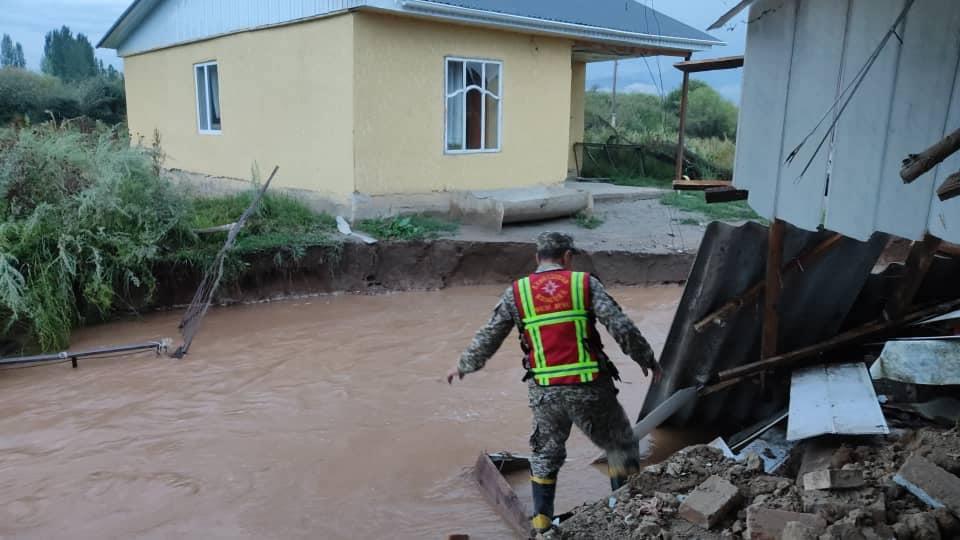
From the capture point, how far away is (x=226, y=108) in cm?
1388

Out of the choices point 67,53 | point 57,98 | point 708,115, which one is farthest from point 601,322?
point 67,53

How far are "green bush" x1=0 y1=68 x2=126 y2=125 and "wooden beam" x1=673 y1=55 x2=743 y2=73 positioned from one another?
23.0 meters

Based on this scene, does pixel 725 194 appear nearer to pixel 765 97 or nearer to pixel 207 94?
pixel 765 97

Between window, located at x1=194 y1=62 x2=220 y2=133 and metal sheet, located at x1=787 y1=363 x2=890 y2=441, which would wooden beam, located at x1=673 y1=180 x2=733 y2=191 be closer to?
metal sheet, located at x1=787 y1=363 x2=890 y2=441

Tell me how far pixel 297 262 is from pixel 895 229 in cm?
820

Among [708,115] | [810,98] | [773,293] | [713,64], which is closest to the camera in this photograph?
[810,98]

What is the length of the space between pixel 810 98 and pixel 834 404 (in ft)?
A: 5.77

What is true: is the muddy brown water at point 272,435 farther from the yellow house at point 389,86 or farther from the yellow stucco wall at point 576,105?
the yellow stucco wall at point 576,105

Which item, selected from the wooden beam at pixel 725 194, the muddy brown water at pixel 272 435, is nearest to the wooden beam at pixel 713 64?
the wooden beam at pixel 725 194

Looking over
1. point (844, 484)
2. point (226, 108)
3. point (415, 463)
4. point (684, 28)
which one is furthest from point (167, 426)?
point (684, 28)

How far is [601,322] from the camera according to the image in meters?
3.78

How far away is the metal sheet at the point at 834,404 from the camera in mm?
3734

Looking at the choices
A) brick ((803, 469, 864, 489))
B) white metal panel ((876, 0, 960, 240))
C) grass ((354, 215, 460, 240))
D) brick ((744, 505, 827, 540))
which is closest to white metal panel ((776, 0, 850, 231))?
white metal panel ((876, 0, 960, 240))

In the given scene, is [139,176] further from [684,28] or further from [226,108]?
[684,28]
